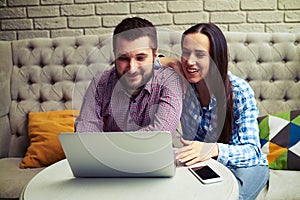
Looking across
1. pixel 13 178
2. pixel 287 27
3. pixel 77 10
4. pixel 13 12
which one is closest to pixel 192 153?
pixel 13 178

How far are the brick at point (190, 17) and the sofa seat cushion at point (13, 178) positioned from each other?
116cm

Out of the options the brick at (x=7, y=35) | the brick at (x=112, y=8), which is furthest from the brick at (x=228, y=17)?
the brick at (x=7, y=35)

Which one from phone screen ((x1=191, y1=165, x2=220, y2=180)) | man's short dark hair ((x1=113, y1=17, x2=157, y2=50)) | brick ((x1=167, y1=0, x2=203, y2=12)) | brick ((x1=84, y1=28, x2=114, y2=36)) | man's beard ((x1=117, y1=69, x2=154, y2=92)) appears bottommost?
phone screen ((x1=191, y1=165, x2=220, y2=180))

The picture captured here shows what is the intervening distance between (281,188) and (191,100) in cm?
52

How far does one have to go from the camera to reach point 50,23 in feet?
7.86

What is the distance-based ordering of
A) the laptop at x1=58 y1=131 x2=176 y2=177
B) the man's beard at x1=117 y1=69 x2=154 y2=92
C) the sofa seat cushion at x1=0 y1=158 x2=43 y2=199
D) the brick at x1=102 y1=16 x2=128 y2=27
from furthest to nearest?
1. the brick at x1=102 y1=16 x2=128 y2=27
2. the sofa seat cushion at x1=0 y1=158 x2=43 y2=199
3. the man's beard at x1=117 y1=69 x2=154 y2=92
4. the laptop at x1=58 y1=131 x2=176 y2=177

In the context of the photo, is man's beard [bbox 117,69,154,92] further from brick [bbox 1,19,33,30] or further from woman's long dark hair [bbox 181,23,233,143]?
brick [bbox 1,19,33,30]

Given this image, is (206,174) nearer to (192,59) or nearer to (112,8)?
(192,59)

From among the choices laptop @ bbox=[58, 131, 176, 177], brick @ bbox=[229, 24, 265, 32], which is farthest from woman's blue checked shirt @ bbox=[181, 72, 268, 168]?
brick @ bbox=[229, 24, 265, 32]

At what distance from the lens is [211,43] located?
1.40 metres

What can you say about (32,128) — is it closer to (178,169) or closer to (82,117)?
(82,117)

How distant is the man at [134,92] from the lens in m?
1.24

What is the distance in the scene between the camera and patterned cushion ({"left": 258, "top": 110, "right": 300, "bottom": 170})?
171cm

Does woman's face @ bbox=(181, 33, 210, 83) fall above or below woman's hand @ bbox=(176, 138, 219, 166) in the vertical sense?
above
